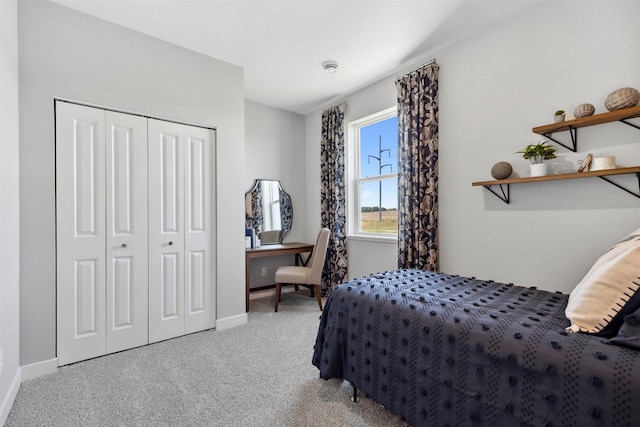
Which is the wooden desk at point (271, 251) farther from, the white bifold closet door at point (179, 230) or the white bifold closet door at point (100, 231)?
the white bifold closet door at point (100, 231)

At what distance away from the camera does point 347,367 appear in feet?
5.98

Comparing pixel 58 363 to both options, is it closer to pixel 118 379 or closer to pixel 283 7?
pixel 118 379

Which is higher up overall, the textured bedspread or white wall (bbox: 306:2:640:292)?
white wall (bbox: 306:2:640:292)

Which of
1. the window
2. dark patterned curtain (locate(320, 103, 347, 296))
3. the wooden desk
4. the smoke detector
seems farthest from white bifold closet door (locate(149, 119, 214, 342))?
the window

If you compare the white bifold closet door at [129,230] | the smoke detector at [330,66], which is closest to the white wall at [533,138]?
the smoke detector at [330,66]

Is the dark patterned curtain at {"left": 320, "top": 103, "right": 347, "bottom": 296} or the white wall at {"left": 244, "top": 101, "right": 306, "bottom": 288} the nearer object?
the dark patterned curtain at {"left": 320, "top": 103, "right": 347, "bottom": 296}

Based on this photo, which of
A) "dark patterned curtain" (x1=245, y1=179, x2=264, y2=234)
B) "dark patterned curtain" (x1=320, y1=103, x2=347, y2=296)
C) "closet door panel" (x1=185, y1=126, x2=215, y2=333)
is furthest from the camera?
"dark patterned curtain" (x1=245, y1=179, x2=264, y2=234)

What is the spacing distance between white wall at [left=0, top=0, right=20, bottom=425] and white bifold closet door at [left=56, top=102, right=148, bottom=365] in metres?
0.25

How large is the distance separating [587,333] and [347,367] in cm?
120

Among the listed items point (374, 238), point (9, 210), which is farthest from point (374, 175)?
point (9, 210)

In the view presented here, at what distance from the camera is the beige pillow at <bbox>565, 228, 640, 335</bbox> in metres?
1.08

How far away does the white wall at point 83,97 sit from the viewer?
2.09 m

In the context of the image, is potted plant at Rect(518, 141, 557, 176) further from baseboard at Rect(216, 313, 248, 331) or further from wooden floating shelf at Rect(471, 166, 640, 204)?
baseboard at Rect(216, 313, 248, 331)

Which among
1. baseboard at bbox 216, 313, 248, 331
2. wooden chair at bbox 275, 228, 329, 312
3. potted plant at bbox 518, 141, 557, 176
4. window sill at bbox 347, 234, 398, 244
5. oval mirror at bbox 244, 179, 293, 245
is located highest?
potted plant at bbox 518, 141, 557, 176
